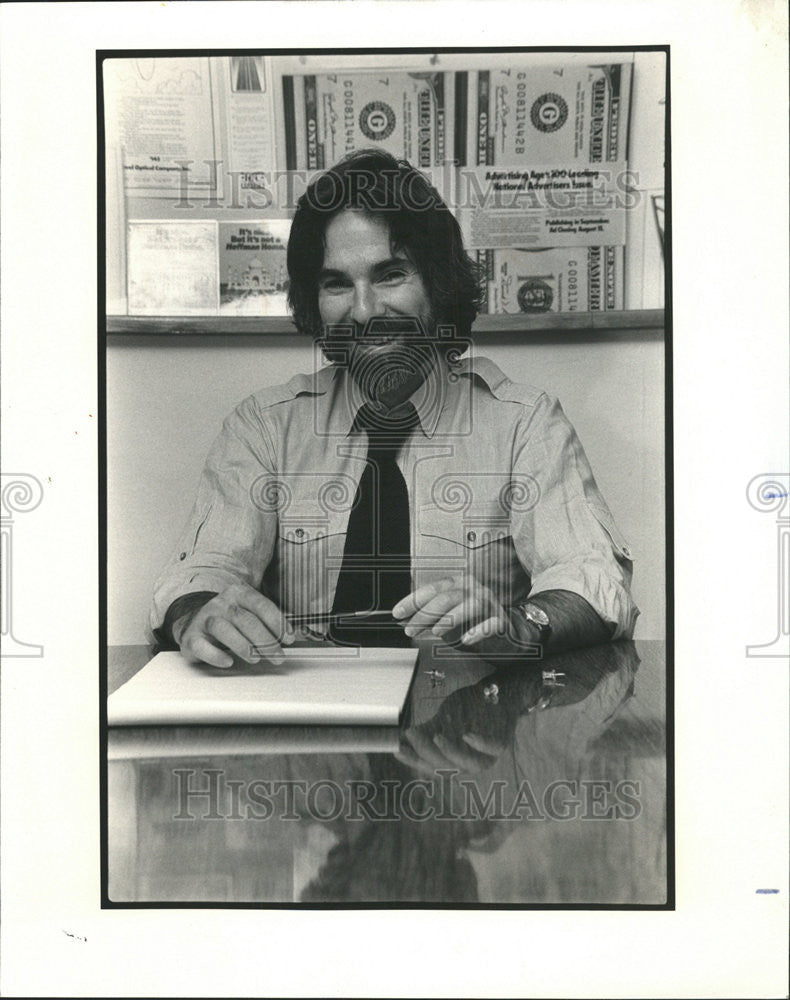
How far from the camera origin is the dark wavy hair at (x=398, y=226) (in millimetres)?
1266

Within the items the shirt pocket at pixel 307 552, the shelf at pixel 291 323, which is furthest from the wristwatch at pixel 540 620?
the shelf at pixel 291 323

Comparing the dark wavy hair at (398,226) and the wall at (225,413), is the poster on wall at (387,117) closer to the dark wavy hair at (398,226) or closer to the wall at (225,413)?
the dark wavy hair at (398,226)

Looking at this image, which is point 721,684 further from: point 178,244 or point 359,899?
point 178,244

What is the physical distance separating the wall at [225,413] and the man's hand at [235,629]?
0.08 meters

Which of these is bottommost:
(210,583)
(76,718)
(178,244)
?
(76,718)

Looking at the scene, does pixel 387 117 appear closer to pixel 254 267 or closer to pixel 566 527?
pixel 254 267

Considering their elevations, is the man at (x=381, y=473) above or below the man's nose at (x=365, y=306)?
below

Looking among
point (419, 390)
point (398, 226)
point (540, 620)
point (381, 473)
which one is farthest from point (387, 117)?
point (540, 620)

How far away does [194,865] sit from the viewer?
1260 millimetres

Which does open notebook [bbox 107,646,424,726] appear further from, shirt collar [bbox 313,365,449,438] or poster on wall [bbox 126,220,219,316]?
poster on wall [bbox 126,220,219,316]

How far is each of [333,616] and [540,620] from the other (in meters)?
0.26

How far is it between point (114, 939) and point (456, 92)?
1.14 m

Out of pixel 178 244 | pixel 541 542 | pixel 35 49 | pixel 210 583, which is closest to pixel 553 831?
pixel 541 542

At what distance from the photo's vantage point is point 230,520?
1.28 meters
